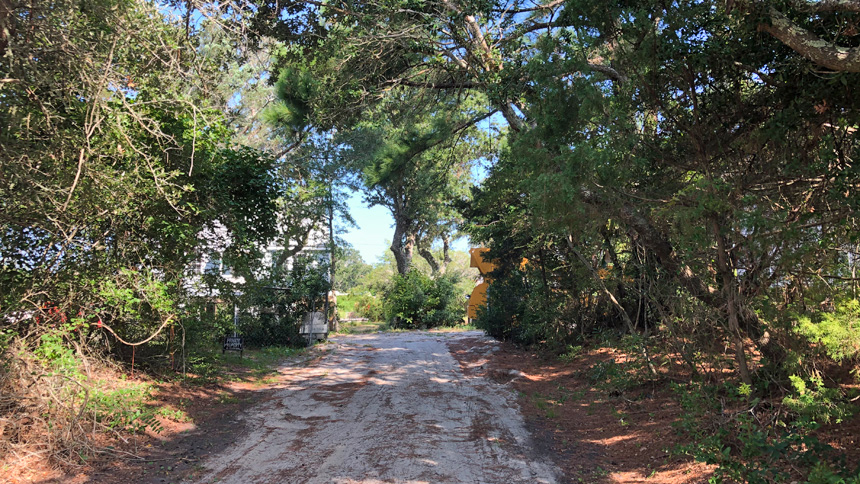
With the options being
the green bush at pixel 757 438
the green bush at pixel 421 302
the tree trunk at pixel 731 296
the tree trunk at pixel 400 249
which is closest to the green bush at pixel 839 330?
the green bush at pixel 757 438

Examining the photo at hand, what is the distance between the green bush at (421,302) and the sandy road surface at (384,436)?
56.2ft

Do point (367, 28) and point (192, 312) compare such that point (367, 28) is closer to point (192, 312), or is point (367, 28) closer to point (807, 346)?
point (192, 312)

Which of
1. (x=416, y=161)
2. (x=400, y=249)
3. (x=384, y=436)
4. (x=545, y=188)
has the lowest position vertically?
(x=384, y=436)

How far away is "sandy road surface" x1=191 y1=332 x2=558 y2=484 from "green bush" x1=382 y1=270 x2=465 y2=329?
17.1 metres

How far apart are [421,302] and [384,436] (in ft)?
73.1

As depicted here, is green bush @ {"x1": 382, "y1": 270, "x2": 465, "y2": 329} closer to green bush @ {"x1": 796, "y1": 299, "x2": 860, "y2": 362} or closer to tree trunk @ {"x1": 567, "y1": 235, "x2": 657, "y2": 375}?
tree trunk @ {"x1": 567, "y1": 235, "x2": 657, "y2": 375}

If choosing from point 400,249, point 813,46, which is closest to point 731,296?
point 813,46

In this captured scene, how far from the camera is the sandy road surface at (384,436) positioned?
503 centimetres

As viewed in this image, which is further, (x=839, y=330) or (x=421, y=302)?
(x=421, y=302)

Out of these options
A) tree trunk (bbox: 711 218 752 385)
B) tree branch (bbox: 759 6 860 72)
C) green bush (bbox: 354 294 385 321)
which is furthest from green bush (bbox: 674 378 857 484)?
green bush (bbox: 354 294 385 321)

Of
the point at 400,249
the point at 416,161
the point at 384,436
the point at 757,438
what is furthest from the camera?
the point at 400,249

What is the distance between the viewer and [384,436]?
6.29 m

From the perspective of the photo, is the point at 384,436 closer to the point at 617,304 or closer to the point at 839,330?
the point at 839,330

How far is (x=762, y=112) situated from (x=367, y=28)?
6.84 metres
